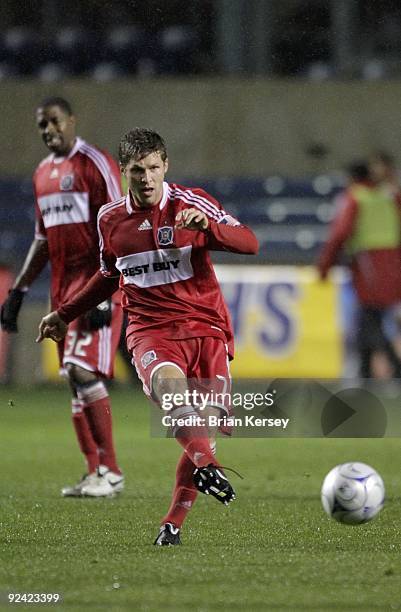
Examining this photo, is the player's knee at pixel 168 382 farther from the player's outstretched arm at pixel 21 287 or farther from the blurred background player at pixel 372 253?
the blurred background player at pixel 372 253

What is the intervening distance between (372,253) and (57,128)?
4920 millimetres

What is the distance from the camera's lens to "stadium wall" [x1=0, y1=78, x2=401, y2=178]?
1465cm

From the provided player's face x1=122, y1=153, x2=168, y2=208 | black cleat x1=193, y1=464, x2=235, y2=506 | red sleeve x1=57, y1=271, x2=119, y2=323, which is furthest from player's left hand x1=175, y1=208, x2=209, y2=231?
black cleat x1=193, y1=464, x2=235, y2=506

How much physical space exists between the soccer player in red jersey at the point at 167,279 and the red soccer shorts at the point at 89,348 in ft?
4.77

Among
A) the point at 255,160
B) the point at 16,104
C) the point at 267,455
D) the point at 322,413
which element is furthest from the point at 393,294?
the point at 16,104

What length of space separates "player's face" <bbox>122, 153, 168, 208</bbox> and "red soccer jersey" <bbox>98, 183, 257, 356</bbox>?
0.07m

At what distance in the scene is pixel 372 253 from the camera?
11086 millimetres

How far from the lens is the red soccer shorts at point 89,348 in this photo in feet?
21.8

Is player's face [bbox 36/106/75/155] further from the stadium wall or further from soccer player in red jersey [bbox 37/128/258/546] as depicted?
the stadium wall

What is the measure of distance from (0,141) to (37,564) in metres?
10.8
